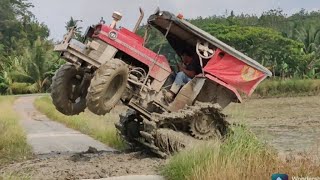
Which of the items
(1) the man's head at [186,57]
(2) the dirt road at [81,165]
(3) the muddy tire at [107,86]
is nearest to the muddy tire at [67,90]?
(2) the dirt road at [81,165]

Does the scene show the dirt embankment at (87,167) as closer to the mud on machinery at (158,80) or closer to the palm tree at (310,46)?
the mud on machinery at (158,80)

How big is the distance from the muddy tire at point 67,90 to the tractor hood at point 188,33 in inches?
75.0

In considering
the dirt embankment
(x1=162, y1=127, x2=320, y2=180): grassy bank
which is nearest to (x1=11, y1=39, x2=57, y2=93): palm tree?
the dirt embankment

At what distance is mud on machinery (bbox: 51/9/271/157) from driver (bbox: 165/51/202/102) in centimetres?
17

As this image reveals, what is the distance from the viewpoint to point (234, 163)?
7.20m

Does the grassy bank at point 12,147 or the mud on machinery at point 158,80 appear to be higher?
the mud on machinery at point 158,80

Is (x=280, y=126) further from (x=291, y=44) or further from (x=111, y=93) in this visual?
(x=291, y=44)

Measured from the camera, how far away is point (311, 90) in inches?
1560

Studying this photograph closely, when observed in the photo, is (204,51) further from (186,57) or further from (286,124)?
(286,124)

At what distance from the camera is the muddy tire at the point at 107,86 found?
9.51 metres

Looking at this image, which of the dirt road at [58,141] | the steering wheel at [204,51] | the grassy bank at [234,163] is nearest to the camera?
the grassy bank at [234,163]

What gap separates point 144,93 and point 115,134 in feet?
11.4

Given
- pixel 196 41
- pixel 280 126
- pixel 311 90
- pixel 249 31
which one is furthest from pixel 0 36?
pixel 196 41

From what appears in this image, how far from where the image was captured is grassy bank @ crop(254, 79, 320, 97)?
39.2 meters
